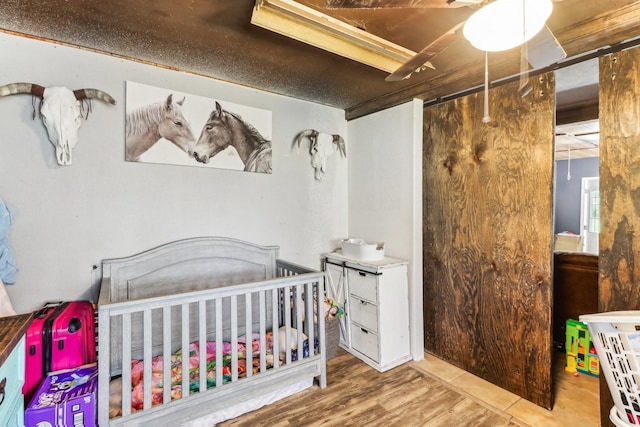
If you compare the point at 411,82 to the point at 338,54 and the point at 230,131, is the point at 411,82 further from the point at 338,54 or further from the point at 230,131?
the point at 230,131

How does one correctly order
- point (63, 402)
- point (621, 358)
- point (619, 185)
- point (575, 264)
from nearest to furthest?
point (621, 358) → point (63, 402) → point (619, 185) → point (575, 264)

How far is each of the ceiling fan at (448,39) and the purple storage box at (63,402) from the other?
2183 millimetres

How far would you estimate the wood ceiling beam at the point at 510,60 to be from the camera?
161 cm

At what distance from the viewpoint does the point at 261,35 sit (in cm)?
191

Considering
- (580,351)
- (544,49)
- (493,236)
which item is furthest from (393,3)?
(580,351)

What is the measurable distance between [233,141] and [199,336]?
1593mm

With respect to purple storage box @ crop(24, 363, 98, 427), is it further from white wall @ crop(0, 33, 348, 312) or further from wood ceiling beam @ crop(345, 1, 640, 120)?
wood ceiling beam @ crop(345, 1, 640, 120)

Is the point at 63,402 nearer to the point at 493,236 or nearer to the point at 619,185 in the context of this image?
the point at 493,236

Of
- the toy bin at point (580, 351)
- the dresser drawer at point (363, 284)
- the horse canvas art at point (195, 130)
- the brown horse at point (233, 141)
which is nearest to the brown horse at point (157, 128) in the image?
the horse canvas art at point (195, 130)

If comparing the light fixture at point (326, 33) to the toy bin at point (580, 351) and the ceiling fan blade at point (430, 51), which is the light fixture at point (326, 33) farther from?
the toy bin at point (580, 351)

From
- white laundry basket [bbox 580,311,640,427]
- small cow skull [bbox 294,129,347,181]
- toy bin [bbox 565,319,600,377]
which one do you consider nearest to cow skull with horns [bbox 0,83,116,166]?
small cow skull [bbox 294,129,347,181]

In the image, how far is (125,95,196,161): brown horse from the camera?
2240 mm

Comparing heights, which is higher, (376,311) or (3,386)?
(3,386)

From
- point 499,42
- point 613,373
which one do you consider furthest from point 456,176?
point 613,373
